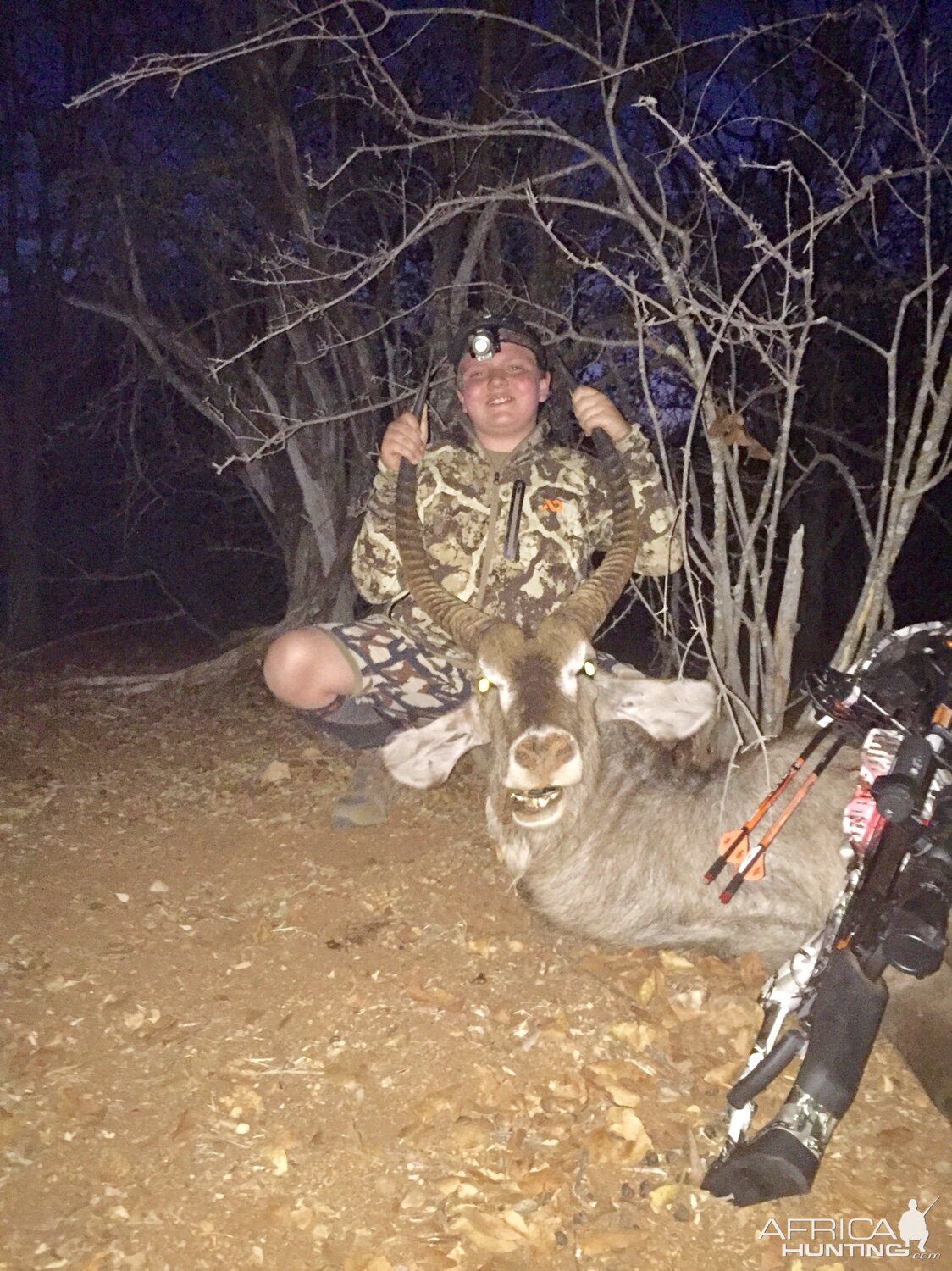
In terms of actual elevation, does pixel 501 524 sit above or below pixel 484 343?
below

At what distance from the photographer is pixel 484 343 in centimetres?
476

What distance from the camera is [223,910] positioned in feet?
14.0

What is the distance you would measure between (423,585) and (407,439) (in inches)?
30.4

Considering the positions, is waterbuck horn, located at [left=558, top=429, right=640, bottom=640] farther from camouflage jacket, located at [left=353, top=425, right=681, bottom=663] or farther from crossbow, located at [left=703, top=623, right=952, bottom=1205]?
crossbow, located at [left=703, top=623, right=952, bottom=1205]

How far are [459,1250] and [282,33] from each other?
28.1 ft

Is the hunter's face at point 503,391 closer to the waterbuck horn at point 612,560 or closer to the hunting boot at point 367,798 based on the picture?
the waterbuck horn at point 612,560

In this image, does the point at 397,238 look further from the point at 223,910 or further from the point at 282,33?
the point at 223,910

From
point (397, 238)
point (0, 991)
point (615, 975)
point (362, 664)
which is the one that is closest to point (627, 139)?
point (397, 238)

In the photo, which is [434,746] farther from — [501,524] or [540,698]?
[501,524]

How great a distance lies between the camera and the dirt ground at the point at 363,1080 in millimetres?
2533

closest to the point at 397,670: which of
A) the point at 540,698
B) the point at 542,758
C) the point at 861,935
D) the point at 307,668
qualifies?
the point at 307,668

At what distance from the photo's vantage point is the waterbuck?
382 centimetres

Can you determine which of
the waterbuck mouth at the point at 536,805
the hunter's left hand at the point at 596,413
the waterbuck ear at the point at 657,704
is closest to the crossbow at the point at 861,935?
the waterbuck mouth at the point at 536,805

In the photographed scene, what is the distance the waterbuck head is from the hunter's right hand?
134 millimetres
